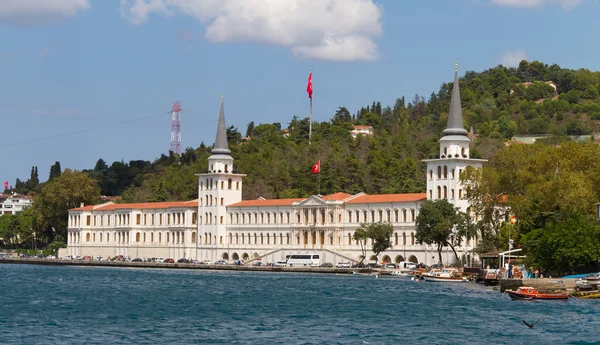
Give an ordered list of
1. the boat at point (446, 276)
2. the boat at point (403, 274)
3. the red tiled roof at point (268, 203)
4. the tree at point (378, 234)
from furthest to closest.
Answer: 1. the red tiled roof at point (268, 203)
2. the tree at point (378, 234)
3. the boat at point (403, 274)
4. the boat at point (446, 276)

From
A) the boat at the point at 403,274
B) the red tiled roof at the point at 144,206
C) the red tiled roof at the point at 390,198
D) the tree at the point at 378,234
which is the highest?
the red tiled roof at the point at 144,206

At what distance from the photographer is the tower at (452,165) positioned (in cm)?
10919

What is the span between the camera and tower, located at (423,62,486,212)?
10919 centimetres

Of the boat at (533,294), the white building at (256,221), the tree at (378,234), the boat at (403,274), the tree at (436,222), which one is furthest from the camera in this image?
the white building at (256,221)

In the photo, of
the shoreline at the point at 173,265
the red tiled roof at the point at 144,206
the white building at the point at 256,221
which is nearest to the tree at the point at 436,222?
the white building at the point at 256,221

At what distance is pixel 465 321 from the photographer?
53562 mm

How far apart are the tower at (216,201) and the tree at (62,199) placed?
30.2 m

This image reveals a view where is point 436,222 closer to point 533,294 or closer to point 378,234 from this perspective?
point 378,234

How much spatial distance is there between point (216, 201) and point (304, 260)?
18792mm

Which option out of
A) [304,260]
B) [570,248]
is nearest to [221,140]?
[304,260]

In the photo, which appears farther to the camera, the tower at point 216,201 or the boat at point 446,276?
the tower at point 216,201

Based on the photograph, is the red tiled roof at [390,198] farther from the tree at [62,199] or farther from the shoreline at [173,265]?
the tree at [62,199]

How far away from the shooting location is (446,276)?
293 feet

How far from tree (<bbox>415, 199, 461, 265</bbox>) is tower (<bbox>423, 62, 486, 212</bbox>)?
5086 mm
